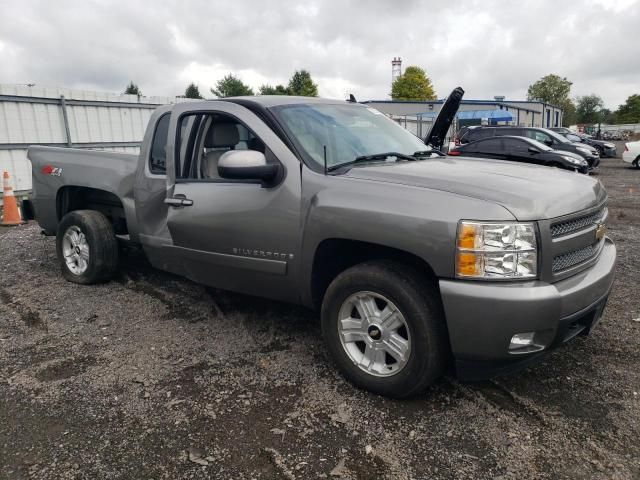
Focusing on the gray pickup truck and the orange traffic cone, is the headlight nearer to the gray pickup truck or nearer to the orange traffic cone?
the gray pickup truck

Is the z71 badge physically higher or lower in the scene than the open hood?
lower

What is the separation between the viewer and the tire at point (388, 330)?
9.24 feet

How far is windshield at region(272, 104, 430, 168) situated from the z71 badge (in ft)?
9.21

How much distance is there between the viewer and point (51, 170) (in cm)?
533

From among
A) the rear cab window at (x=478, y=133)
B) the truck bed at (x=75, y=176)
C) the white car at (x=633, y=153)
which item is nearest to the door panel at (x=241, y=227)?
the truck bed at (x=75, y=176)

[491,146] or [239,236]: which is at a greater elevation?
[491,146]

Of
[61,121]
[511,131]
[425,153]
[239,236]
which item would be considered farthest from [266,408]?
[511,131]

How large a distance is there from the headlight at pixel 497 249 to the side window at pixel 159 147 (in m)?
2.69

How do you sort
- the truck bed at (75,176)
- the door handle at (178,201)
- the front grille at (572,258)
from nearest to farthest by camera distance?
the front grille at (572,258), the door handle at (178,201), the truck bed at (75,176)

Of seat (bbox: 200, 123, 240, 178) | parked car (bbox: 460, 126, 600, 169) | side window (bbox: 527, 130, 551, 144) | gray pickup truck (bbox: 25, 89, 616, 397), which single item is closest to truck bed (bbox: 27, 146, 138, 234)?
gray pickup truck (bbox: 25, 89, 616, 397)

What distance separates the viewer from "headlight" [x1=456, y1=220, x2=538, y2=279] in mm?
2609

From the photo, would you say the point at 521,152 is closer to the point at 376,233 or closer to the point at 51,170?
the point at 51,170

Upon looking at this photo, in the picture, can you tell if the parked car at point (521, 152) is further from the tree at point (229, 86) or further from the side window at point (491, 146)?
the tree at point (229, 86)

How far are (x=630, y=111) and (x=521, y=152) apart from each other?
106313 millimetres
